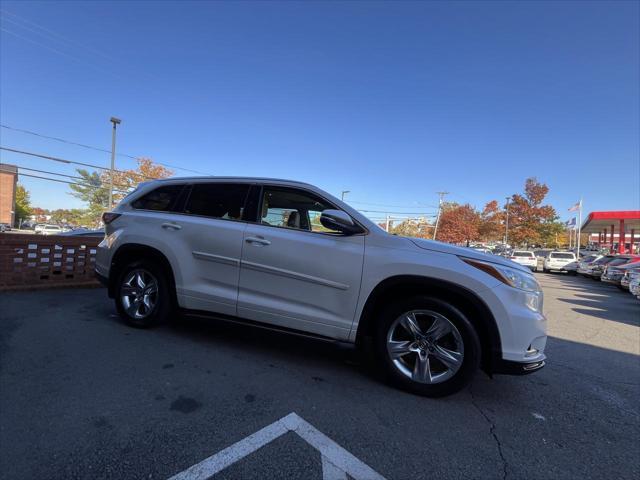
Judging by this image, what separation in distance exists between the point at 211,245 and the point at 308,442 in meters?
2.24

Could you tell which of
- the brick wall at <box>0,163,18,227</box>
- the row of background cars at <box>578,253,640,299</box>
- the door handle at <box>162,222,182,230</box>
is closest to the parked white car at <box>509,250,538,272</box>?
the row of background cars at <box>578,253,640,299</box>

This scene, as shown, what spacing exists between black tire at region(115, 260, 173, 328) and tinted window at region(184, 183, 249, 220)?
823mm

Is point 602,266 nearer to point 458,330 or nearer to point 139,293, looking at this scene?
point 458,330

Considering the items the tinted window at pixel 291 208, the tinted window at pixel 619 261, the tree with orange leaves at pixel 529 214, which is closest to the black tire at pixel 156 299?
the tinted window at pixel 291 208

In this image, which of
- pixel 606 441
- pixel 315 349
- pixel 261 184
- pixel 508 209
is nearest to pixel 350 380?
pixel 315 349

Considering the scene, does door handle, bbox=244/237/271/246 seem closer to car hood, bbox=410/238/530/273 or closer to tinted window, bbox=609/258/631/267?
car hood, bbox=410/238/530/273

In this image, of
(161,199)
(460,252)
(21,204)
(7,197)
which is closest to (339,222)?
(460,252)

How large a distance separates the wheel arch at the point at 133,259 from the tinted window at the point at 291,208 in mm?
1299

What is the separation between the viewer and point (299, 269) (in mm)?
3336

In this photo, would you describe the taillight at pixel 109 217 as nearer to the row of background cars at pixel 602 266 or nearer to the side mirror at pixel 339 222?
the side mirror at pixel 339 222

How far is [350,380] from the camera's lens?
3209 mm

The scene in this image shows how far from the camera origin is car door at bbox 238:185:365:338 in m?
3.21

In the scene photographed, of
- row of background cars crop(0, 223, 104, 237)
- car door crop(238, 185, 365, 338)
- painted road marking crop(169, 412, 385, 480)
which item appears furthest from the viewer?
row of background cars crop(0, 223, 104, 237)

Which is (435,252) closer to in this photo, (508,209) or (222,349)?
(222,349)
